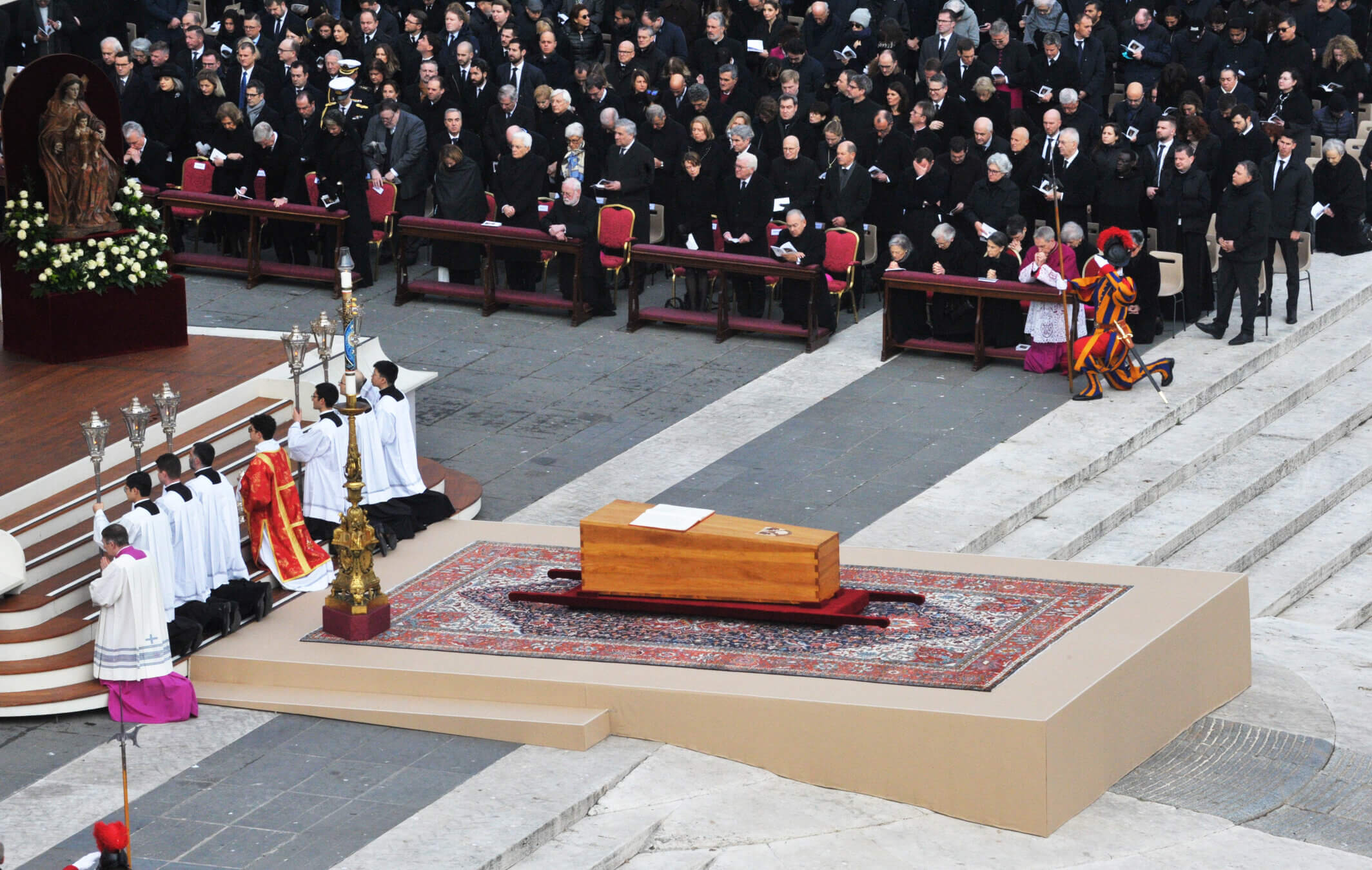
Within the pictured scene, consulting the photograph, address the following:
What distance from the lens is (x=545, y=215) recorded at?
19078 millimetres

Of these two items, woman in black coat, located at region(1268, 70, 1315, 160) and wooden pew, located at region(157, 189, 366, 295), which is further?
woman in black coat, located at region(1268, 70, 1315, 160)

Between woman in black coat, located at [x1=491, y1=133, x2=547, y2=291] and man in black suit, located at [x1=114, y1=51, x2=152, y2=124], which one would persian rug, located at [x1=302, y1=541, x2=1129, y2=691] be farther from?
man in black suit, located at [x1=114, y1=51, x2=152, y2=124]

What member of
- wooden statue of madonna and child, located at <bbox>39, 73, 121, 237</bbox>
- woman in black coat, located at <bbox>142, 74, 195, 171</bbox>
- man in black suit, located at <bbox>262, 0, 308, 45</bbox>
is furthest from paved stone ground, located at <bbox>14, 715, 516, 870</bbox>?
man in black suit, located at <bbox>262, 0, 308, 45</bbox>

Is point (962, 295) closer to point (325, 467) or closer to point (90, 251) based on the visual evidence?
point (325, 467)

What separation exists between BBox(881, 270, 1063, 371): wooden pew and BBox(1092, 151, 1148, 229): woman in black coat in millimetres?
1694

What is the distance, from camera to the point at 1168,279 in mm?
17953

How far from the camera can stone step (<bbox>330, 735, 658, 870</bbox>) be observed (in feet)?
34.1

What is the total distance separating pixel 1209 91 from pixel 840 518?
8089 millimetres

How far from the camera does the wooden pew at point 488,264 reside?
1847 cm

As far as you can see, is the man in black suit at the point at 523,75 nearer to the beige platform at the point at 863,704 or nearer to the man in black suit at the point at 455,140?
the man in black suit at the point at 455,140

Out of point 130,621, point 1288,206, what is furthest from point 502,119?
point 130,621

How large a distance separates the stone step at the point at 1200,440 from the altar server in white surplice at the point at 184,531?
16.5 ft

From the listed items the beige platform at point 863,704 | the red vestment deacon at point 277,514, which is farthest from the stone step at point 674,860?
the red vestment deacon at point 277,514

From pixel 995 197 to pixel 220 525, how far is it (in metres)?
7.73
